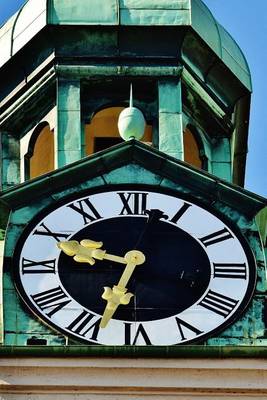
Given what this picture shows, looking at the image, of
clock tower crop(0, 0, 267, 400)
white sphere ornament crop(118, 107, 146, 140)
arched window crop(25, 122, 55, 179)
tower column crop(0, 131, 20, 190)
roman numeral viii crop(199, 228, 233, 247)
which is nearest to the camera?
clock tower crop(0, 0, 267, 400)

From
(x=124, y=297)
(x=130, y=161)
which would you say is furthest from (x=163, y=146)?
(x=124, y=297)

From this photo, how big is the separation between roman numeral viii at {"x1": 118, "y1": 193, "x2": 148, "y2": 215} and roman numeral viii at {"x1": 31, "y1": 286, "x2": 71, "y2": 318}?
1145 millimetres

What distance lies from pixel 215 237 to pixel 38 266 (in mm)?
1573

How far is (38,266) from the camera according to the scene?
24156 mm

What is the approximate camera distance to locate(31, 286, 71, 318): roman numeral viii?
938 inches

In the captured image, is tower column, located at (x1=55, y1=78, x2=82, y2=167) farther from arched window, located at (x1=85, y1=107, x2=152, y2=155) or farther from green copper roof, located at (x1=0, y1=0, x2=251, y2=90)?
arched window, located at (x1=85, y1=107, x2=152, y2=155)

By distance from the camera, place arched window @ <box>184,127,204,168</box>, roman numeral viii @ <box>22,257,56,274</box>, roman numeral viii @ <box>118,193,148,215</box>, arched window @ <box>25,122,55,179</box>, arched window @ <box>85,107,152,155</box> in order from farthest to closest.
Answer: arched window @ <box>85,107,152,155</box> → arched window @ <box>25,122,55,179</box> → arched window @ <box>184,127,204,168</box> → roman numeral viii @ <box>118,193,148,215</box> → roman numeral viii @ <box>22,257,56,274</box>

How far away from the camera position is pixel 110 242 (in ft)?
80.2

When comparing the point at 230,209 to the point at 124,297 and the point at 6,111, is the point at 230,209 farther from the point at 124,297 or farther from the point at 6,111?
the point at 6,111

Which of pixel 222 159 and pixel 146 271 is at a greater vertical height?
pixel 222 159

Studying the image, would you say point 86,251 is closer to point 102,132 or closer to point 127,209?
point 127,209

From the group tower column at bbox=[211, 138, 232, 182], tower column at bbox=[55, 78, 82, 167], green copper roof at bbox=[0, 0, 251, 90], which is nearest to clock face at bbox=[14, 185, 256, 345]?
tower column at bbox=[55, 78, 82, 167]

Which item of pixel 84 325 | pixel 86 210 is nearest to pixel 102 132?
pixel 86 210

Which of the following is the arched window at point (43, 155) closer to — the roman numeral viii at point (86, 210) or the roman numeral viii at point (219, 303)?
the roman numeral viii at point (86, 210)
